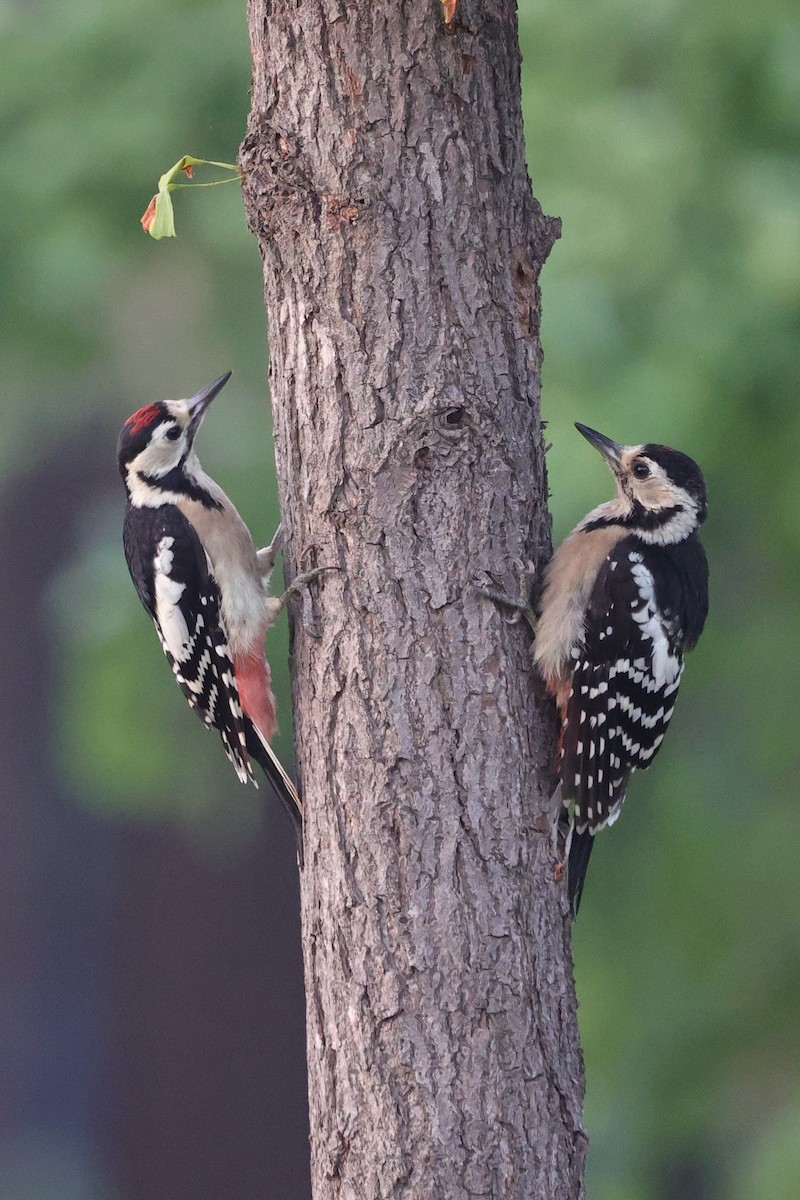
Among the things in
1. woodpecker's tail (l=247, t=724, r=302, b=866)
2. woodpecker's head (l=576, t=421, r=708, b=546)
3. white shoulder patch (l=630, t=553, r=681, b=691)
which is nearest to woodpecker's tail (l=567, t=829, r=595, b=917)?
white shoulder patch (l=630, t=553, r=681, b=691)

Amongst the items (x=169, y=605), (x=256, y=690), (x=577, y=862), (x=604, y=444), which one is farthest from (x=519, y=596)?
(x=169, y=605)

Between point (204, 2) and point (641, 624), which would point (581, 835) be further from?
point (204, 2)

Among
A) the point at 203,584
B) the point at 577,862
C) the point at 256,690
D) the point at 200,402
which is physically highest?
the point at 200,402

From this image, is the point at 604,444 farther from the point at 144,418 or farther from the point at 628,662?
the point at 144,418

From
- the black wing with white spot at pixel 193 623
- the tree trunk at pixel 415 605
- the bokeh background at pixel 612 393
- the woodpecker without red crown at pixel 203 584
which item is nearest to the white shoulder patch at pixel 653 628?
the bokeh background at pixel 612 393

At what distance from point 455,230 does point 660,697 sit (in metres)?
1.30

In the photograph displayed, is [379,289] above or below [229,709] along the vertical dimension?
above

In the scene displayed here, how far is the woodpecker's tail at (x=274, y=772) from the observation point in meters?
3.20

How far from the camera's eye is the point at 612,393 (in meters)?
3.90

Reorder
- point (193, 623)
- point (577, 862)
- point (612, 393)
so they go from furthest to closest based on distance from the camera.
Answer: point (612, 393)
point (193, 623)
point (577, 862)

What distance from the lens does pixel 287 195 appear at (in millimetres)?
2805

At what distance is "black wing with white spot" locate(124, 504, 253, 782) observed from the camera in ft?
11.6

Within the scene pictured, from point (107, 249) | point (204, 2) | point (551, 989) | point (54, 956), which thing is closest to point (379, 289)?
point (551, 989)

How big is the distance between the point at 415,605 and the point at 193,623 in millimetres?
987
